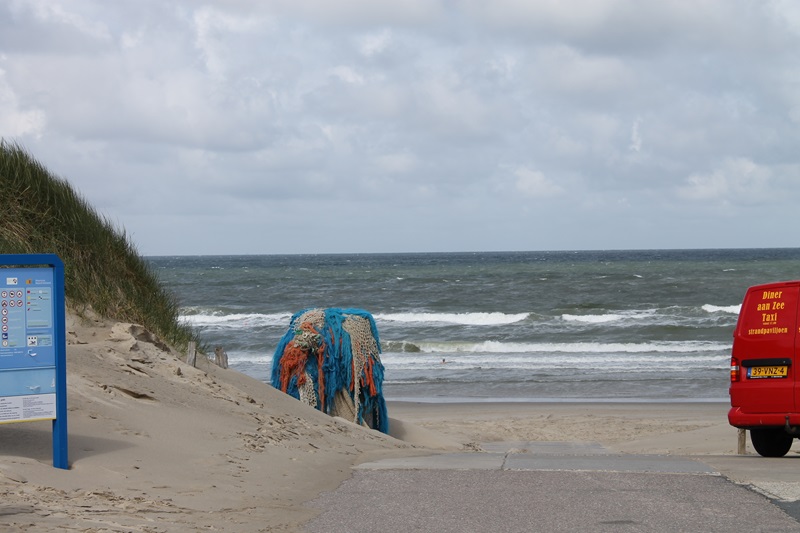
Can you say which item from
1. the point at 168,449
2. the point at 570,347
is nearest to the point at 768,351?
the point at 168,449

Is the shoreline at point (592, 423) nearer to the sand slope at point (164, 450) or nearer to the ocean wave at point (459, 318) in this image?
the sand slope at point (164, 450)

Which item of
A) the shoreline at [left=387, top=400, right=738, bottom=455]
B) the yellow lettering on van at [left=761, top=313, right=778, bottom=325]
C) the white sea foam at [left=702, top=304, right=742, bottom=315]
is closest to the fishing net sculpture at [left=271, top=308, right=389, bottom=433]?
the shoreline at [left=387, top=400, right=738, bottom=455]

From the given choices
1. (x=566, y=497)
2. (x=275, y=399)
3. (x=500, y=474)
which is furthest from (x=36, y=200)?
(x=566, y=497)

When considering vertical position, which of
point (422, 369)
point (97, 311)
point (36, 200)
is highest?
point (36, 200)

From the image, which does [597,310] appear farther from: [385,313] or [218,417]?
[218,417]

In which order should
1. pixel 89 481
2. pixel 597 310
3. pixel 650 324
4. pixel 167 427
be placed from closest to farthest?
1. pixel 89 481
2. pixel 167 427
3. pixel 650 324
4. pixel 597 310

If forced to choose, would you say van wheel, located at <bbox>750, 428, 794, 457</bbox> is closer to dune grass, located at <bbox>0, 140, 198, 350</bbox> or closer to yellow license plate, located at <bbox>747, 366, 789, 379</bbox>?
yellow license plate, located at <bbox>747, 366, 789, 379</bbox>

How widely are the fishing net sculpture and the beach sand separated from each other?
2.83 ft

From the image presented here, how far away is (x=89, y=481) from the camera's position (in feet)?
19.9

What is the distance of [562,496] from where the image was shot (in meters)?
6.74

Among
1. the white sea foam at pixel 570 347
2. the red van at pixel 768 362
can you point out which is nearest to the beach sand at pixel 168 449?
the red van at pixel 768 362

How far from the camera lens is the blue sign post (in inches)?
236

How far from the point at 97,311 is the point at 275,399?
2.08 m

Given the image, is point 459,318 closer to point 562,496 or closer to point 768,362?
point 768,362
